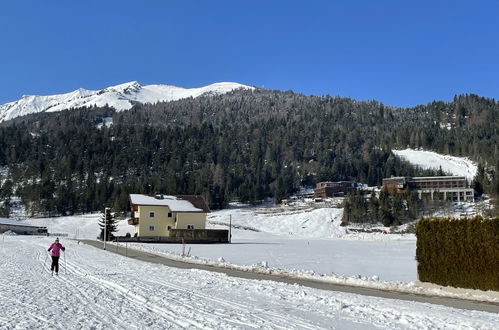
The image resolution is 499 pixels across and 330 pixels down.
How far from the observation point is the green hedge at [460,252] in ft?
56.5

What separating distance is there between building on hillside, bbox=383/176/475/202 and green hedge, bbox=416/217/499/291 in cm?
13277

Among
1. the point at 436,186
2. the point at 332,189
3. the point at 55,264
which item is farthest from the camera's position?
the point at 332,189

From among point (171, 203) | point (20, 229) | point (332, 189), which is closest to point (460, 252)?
point (171, 203)

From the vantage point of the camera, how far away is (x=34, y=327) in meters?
10.1

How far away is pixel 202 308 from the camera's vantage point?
1259cm

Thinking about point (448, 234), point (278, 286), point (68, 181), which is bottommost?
point (278, 286)

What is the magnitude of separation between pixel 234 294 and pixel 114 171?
622 feet

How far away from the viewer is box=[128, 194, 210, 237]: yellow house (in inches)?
2749

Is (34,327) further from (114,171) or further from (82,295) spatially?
(114,171)

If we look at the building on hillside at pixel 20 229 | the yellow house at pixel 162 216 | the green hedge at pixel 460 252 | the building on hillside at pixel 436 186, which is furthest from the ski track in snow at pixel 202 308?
the building on hillside at pixel 436 186

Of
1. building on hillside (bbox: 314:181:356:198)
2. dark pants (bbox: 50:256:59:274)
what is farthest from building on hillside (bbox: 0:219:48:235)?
building on hillside (bbox: 314:181:356:198)

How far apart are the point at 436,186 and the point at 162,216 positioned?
409 feet

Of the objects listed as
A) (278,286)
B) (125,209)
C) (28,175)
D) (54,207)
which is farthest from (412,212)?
(28,175)

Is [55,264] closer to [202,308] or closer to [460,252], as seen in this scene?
[202,308]
